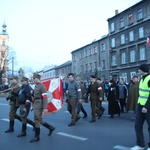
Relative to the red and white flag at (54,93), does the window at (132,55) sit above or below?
above

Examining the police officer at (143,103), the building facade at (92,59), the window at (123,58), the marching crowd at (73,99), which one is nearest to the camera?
the police officer at (143,103)

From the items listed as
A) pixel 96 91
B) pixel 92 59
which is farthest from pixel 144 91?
pixel 92 59

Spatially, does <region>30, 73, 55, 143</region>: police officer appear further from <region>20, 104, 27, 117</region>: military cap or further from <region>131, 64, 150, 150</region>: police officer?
<region>131, 64, 150, 150</region>: police officer

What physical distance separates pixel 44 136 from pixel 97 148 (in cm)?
208

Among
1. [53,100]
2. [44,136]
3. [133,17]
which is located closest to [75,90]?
[53,100]

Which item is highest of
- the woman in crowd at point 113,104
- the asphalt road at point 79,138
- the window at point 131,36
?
the window at point 131,36

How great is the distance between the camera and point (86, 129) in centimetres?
866

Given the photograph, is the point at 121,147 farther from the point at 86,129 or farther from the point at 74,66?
the point at 74,66

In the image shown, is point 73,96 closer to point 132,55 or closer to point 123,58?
point 132,55

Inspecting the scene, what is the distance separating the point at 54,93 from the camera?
8.93m

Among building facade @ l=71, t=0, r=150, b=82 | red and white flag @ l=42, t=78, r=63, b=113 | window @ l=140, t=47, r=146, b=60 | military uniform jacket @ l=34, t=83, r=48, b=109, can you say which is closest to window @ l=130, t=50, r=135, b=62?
building facade @ l=71, t=0, r=150, b=82

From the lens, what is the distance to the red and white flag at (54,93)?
8711 mm

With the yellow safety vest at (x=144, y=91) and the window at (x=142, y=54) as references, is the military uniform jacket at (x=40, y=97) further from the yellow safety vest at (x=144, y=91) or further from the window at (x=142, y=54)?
the window at (x=142, y=54)

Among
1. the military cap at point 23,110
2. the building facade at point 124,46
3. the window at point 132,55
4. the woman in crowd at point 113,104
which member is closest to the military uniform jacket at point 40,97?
the military cap at point 23,110
